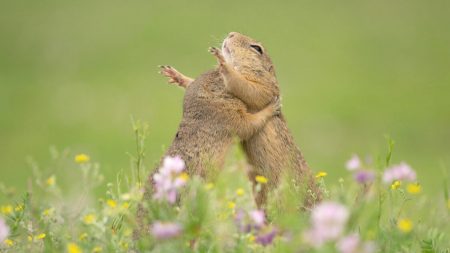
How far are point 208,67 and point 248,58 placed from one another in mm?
14231

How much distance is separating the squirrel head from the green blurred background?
9.08 m

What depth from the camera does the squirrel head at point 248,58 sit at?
6.40m

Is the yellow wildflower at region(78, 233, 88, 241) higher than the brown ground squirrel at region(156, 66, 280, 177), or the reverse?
the brown ground squirrel at region(156, 66, 280, 177)

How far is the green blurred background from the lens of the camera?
58.8 ft

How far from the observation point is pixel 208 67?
20672 millimetres

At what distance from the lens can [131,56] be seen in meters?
22.2

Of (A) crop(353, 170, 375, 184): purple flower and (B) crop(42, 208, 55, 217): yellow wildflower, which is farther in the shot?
(B) crop(42, 208, 55, 217): yellow wildflower

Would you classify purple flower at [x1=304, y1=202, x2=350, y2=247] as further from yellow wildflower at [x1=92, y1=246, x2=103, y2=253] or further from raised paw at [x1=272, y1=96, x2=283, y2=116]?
raised paw at [x1=272, y1=96, x2=283, y2=116]

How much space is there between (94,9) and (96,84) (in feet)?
12.9

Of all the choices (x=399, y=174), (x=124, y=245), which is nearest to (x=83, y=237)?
(x=124, y=245)

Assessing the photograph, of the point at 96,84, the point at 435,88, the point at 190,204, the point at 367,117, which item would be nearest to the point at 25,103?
the point at 96,84

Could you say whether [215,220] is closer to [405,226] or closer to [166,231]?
[166,231]

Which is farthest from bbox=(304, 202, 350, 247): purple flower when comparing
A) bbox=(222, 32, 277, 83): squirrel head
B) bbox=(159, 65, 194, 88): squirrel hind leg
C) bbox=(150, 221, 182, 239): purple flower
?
bbox=(159, 65, 194, 88): squirrel hind leg

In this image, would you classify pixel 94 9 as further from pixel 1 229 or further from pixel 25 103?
pixel 1 229
